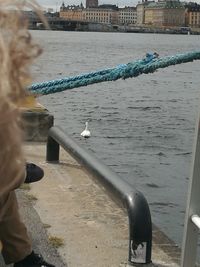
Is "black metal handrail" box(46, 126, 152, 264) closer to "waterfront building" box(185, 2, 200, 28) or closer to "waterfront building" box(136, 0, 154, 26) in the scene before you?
"waterfront building" box(185, 2, 200, 28)

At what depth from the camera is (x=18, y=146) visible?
130 cm

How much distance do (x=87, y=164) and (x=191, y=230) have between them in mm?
2073

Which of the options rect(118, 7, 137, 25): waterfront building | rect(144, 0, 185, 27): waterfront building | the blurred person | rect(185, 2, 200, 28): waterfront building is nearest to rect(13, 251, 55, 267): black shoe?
the blurred person

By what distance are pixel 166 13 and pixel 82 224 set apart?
91336 mm

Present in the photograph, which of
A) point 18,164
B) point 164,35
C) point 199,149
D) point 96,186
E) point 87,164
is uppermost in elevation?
point 18,164

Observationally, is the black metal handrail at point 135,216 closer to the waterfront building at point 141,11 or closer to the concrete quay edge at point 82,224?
the concrete quay edge at point 82,224

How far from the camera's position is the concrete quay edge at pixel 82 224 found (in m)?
4.21

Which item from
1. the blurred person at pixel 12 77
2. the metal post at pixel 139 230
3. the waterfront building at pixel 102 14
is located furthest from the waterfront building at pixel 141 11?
the blurred person at pixel 12 77

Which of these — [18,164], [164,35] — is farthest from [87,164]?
[164,35]

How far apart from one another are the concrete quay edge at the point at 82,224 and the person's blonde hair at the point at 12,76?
2185mm

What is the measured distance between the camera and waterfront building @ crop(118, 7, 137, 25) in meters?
141

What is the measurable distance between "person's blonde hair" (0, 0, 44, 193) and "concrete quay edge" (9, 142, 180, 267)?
219 cm

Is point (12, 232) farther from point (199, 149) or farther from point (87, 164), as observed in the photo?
point (87, 164)

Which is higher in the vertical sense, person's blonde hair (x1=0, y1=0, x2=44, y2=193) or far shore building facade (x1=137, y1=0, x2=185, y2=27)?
person's blonde hair (x1=0, y1=0, x2=44, y2=193)
